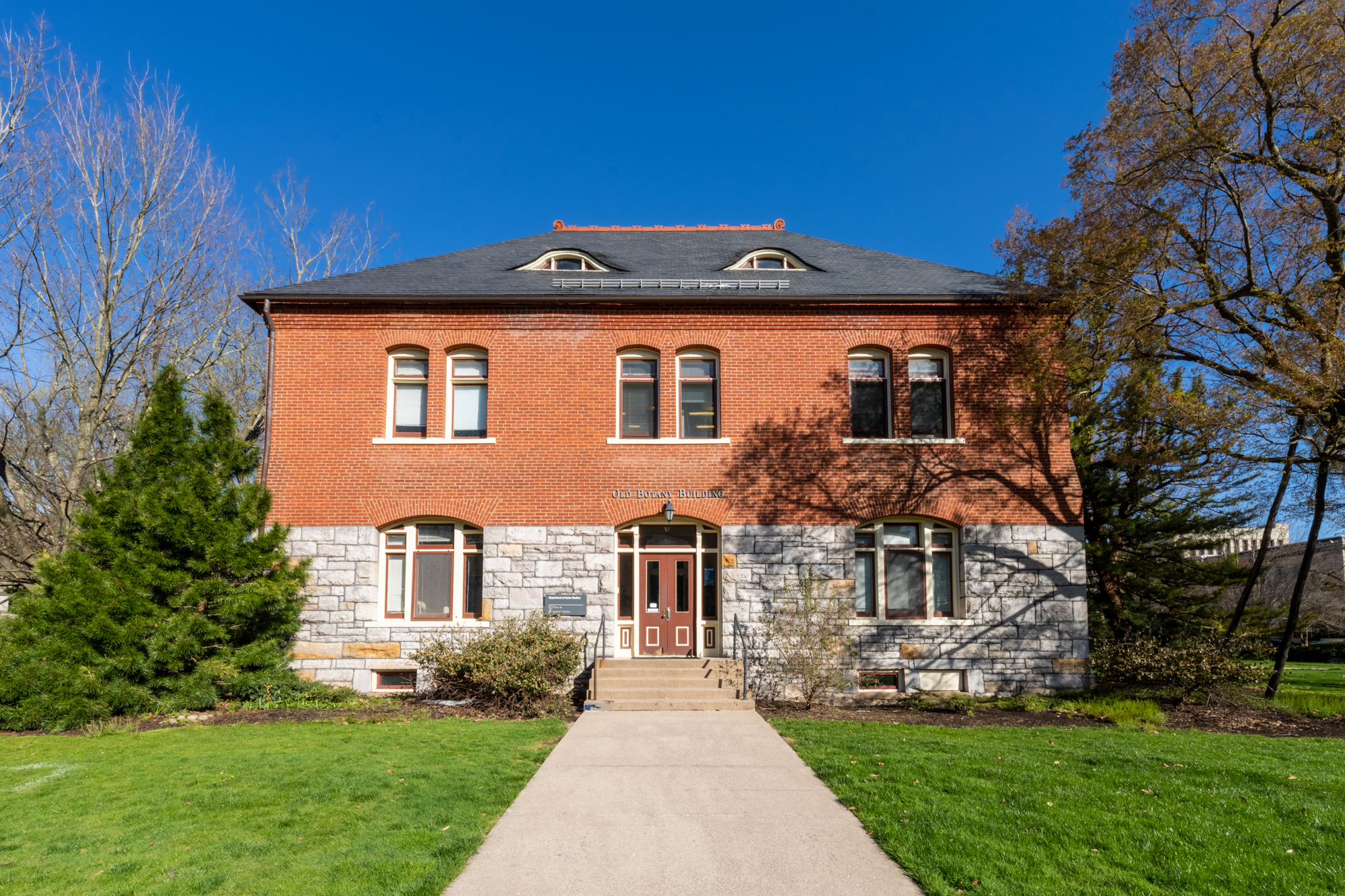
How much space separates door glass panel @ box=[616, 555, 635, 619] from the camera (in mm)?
13930

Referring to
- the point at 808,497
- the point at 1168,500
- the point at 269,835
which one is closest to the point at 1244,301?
the point at 1168,500

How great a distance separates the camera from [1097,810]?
253 inches

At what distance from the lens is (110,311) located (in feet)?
57.1

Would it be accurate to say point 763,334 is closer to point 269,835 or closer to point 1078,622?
point 1078,622

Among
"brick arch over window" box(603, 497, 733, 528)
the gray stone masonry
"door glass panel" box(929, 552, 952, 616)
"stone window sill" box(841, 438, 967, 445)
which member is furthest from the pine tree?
"door glass panel" box(929, 552, 952, 616)

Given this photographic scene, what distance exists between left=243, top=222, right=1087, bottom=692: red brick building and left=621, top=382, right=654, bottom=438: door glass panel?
4 cm

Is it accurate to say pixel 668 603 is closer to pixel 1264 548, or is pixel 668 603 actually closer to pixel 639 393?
pixel 639 393

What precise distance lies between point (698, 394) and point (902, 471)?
13.6 ft

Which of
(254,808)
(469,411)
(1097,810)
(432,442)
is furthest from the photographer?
(469,411)

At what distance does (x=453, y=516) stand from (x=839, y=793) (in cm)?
884

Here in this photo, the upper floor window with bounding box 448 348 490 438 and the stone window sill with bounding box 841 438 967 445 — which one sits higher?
the upper floor window with bounding box 448 348 490 438

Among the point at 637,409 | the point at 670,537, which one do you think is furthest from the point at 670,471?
the point at 637,409

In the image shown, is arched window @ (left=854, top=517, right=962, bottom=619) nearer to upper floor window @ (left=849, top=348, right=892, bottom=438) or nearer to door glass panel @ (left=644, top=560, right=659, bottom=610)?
upper floor window @ (left=849, top=348, right=892, bottom=438)

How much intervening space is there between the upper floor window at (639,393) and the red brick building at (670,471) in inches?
1.7
